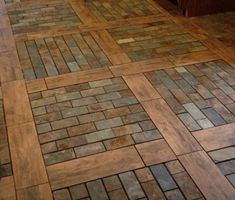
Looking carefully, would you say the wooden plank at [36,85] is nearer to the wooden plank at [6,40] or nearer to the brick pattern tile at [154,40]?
the wooden plank at [6,40]

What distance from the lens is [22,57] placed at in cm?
248

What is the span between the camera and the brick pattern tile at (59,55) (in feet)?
7.68

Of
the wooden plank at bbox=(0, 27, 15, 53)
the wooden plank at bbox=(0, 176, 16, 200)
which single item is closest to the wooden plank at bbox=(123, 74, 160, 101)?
the wooden plank at bbox=(0, 176, 16, 200)

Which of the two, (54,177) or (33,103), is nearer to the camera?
(54,177)

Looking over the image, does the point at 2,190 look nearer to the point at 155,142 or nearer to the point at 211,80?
the point at 155,142

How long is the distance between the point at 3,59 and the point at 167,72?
3.65 ft

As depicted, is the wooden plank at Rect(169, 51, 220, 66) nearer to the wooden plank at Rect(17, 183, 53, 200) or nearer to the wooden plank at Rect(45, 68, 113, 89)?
the wooden plank at Rect(45, 68, 113, 89)

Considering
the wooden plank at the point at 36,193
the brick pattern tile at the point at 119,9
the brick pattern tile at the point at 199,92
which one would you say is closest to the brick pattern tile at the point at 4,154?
A: the wooden plank at the point at 36,193

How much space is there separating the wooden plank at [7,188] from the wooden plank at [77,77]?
756 millimetres

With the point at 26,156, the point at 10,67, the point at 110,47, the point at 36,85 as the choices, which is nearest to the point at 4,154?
the point at 26,156

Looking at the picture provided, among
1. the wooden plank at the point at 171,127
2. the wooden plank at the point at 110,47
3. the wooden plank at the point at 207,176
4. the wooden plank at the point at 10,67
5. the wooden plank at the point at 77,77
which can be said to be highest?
the wooden plank at the point at 10,67

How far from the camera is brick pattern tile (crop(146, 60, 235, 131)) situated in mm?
1896

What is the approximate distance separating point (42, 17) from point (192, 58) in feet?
4.64

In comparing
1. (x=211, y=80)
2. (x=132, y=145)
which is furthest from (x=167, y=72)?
(x=132, y=145)
